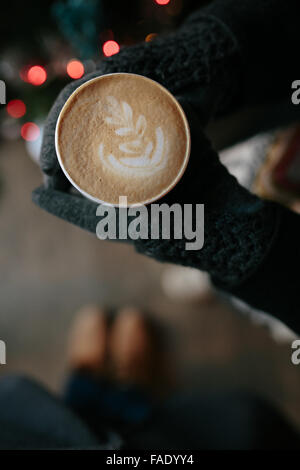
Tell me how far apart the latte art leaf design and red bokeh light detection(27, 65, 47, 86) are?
577mm

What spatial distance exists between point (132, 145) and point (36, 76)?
2.03 feet

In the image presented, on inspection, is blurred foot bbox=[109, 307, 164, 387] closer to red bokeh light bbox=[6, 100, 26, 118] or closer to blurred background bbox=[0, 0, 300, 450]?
blurred background bbox=[0, 0, 300, 450]

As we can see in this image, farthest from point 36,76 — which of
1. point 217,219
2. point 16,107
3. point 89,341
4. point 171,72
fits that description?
point 89,341

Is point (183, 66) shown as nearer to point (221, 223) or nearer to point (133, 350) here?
point (221, 223)

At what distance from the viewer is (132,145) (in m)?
0.49

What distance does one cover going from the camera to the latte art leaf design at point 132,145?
0.48m

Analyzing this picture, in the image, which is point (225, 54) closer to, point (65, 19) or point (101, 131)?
point (101, 131)

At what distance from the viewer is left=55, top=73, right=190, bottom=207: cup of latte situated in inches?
18.8

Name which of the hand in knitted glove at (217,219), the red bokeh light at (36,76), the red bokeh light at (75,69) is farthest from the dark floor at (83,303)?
the hand in knitted glove at (217,219)

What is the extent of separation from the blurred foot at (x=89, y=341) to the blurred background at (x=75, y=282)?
0.05 metres

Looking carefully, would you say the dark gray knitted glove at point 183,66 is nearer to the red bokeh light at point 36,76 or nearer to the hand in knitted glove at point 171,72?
the hand in knitted glove at point 171,72

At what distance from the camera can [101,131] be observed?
486 mm

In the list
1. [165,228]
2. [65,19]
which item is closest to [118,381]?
[165,228]

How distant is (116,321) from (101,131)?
3.24ft
